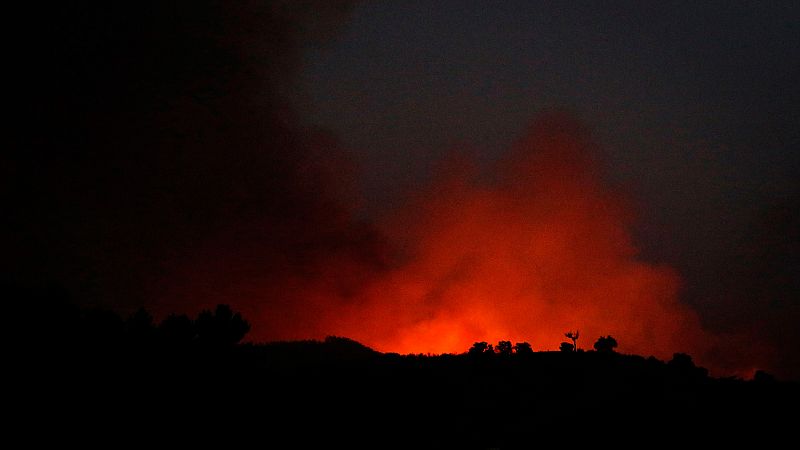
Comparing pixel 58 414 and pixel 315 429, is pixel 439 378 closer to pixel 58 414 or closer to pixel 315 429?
pixel 315 429

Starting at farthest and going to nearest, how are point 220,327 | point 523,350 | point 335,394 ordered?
point 523,350
point 220,327
point 335,394

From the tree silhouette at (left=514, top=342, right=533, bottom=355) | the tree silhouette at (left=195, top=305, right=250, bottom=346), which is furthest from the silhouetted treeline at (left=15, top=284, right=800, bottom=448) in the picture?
the tree silhouette at (left=514, top=342, right=533, bottom=355)

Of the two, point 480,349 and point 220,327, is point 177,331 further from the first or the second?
point 480,349

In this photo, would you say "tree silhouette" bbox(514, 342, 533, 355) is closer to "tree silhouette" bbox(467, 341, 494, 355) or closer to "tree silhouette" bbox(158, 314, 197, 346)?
"tree silhouette" bbox(467, 341, 494, 355)

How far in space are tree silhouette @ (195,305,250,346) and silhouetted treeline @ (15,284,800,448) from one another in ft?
0.20

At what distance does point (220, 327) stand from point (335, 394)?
5871mm

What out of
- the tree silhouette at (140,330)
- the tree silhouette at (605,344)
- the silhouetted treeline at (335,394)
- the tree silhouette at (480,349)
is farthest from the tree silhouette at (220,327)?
the tree silhouette at (605,344)

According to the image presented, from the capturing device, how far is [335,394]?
20.4 m

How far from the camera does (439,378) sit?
945 inches

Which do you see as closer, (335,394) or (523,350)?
(335,394)

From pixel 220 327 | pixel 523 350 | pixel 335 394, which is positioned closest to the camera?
pixel 335 394

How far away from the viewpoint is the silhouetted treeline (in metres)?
16.8

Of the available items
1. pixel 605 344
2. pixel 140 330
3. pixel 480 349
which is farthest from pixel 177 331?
pixel 605 344

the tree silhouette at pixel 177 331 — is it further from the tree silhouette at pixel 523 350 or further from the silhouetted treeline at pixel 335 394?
the tree silhouette at pixel 523 350
